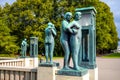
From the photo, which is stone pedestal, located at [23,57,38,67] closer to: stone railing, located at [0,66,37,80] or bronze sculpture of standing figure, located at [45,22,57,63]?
stone railing, located at [0,66,37,80]

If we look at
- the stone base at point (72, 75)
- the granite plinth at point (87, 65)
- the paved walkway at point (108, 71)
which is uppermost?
the granite plinth at point (87, 65)

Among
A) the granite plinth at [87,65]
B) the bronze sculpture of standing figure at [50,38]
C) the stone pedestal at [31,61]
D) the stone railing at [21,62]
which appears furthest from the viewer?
the stone pedestal at [31,61]

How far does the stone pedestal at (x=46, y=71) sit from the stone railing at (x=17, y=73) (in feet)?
1.11

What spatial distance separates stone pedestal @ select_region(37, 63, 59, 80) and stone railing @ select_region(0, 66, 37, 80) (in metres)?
0.34

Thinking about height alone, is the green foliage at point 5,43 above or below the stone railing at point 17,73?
above

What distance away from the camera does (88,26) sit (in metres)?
8.59

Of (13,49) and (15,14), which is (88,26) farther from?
(15,14)

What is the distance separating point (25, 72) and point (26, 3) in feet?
107

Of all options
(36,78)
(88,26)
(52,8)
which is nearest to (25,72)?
(36,78)

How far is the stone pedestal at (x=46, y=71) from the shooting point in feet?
25.0

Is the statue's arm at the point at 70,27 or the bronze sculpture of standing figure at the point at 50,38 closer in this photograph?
the statue's arm at the point at 70,27

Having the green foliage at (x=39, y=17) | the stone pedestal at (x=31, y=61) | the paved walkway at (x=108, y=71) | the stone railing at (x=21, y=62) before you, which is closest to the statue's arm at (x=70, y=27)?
the paved walkway at (x=108, y=71)

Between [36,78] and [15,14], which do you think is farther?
[15,14]

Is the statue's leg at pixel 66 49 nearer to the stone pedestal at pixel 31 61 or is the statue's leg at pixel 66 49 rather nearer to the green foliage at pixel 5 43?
the stone pedestal at pixel 31 61
